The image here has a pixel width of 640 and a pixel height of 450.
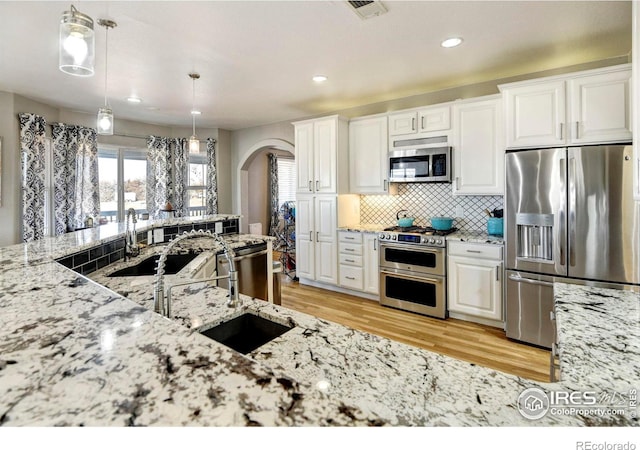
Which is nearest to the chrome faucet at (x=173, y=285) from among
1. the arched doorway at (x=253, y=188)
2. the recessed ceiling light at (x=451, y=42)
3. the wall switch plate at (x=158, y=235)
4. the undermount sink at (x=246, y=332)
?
the undermount sink at (x=246, y=332)

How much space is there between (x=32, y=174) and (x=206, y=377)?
5.07 meters

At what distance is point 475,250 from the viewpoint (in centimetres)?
330

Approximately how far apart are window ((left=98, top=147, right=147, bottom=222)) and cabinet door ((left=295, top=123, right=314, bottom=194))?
2.91 metres

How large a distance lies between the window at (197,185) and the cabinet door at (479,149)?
4.67m

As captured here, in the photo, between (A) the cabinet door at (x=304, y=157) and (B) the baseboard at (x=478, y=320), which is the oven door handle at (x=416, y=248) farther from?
(A) the cabinet door at (x=304, y=157)

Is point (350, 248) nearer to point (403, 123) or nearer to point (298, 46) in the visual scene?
point (403, 123)

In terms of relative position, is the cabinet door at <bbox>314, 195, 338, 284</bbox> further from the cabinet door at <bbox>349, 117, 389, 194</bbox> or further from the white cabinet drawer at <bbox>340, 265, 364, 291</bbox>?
the cabinet door at <bbox>349, 117, 389, 194</bbox>

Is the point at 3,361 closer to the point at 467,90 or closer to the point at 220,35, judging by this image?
the point at 220,35

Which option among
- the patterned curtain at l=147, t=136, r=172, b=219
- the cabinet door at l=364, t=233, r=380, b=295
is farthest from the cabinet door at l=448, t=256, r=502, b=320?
the patterned curtain at l=147, t=136, r=172, b=219

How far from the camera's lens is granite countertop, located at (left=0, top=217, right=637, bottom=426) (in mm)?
493

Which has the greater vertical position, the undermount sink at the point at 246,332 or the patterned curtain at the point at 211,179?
the patterned curtain at the point at 211,179

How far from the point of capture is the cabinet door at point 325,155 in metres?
4.31
